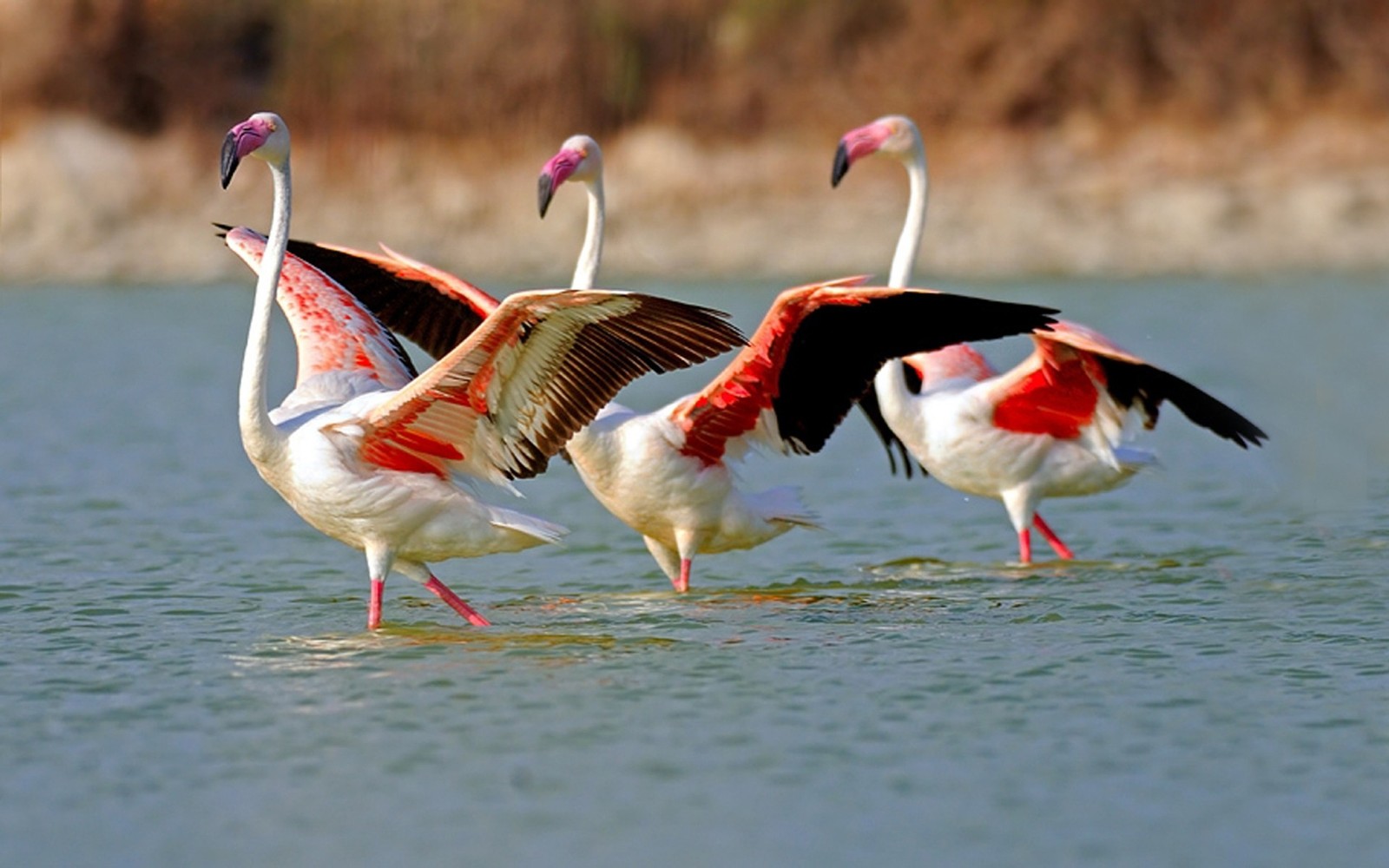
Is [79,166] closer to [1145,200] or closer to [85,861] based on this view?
[1145,200]

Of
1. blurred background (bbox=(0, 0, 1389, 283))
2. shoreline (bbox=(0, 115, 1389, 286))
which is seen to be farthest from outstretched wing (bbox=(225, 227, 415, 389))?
blurred background (bbox=(0, 0, 1389, 283))

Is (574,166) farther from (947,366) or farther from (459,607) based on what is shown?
(947,366)

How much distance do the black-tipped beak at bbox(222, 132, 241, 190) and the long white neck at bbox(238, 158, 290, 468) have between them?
0.50 feet

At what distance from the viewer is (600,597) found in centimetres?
856

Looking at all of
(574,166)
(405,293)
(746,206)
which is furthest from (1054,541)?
(746,206)

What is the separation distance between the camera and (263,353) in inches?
A: 288

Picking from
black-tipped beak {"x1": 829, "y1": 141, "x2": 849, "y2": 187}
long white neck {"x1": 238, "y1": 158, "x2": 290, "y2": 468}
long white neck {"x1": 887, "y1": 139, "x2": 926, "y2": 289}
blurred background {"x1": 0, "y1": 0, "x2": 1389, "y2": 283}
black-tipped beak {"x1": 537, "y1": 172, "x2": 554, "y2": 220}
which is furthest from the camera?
blurred background {"x1": 0, "y1": 0, "x2": 1389, "y2": 283}

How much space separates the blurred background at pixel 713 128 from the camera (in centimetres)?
2191

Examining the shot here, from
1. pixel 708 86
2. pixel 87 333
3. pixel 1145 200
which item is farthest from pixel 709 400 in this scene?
pixel 708 86

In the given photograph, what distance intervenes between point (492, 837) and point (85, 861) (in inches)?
38.4

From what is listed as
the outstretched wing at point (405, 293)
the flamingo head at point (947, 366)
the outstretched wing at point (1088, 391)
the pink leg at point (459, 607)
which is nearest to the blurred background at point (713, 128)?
the flamingo head at point (947, 366)

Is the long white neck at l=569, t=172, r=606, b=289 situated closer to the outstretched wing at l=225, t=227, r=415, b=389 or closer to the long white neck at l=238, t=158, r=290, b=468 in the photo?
the outstretched wing at l=225, t=227, r=415, b=389

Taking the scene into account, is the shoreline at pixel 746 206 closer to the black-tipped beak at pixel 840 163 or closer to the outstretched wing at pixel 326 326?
the black-tipped beak at pixel 840 163

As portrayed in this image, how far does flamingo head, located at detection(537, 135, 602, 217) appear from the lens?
820 cm
